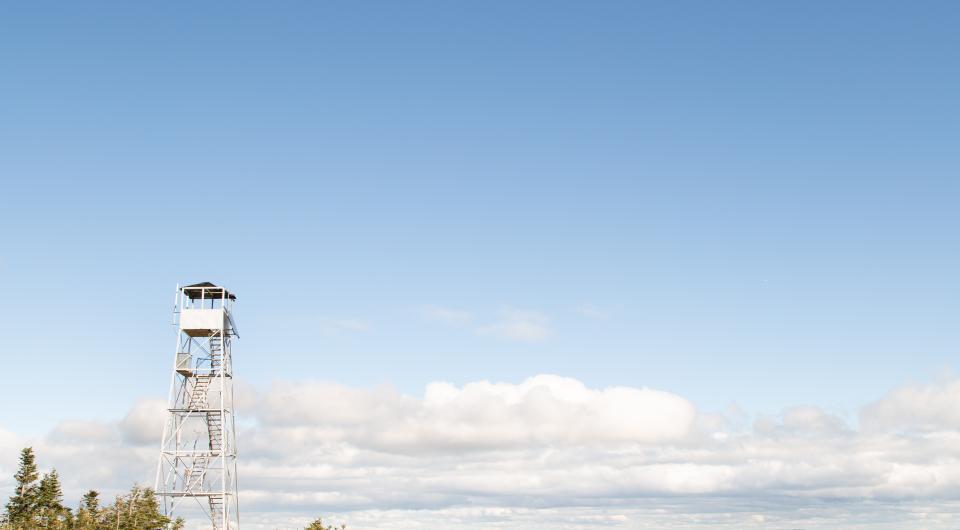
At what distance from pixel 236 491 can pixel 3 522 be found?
122ft

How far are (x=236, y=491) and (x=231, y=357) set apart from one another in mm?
11364

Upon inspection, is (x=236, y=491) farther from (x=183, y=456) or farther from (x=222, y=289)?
(x=222, y=289)

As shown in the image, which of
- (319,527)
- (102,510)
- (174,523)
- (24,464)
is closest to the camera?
(319,527)

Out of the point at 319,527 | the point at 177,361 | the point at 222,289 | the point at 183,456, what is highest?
the point at 222,289

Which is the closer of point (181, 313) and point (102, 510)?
point (181, 313)

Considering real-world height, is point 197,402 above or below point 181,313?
below

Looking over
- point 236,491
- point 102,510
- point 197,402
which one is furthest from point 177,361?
point 102,510

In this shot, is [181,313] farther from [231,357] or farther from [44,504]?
[44,504]

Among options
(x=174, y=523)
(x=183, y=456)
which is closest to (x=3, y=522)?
(x=174, y=523)

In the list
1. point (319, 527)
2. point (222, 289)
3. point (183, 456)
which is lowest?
point (319, 527)

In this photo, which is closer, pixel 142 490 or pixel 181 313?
pixel 181 313

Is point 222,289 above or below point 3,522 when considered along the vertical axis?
above

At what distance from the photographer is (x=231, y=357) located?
3164 inches

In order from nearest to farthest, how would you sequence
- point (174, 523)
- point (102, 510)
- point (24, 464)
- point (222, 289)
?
point (222, 289)
point (174, 523)
point (102, 510)
point (24, 464)
